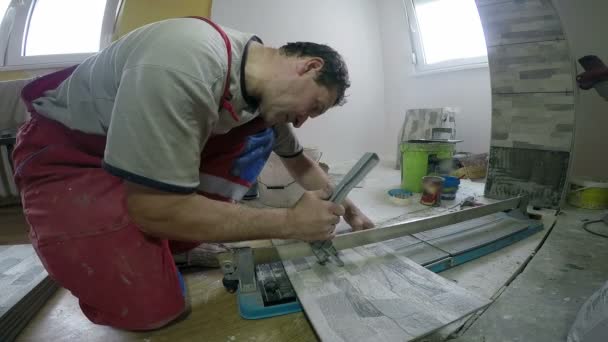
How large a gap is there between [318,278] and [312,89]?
51cm

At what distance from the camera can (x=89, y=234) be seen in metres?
0.77

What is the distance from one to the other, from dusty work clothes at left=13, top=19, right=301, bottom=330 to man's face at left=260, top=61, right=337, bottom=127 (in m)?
0.06

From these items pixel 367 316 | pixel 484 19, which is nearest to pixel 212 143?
pixel 367 316

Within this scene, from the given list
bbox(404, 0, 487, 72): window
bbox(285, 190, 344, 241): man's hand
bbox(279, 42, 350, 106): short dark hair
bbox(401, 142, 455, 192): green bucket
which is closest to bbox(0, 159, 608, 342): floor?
bbox(285, 190, 344, 241): man's hand

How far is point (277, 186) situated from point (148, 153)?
113 centimetres

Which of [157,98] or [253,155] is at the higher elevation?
[157,98]

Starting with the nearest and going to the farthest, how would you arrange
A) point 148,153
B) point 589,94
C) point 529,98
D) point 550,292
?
1. point 148,153
2. point 550,292
3. point 529,98
4. point 589,94

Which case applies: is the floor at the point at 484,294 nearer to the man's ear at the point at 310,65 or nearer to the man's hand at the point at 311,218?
the man's hand at the point at 311,218

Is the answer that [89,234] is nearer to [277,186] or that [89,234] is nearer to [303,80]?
[303,80]

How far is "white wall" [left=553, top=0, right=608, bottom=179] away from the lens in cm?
159

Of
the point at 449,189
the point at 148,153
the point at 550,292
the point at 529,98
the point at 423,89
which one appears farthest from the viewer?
the point at 423,89

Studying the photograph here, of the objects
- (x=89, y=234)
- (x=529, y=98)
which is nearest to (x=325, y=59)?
(x=89, y=234)

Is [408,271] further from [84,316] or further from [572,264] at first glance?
[84,316]

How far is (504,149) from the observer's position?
1.70 m
